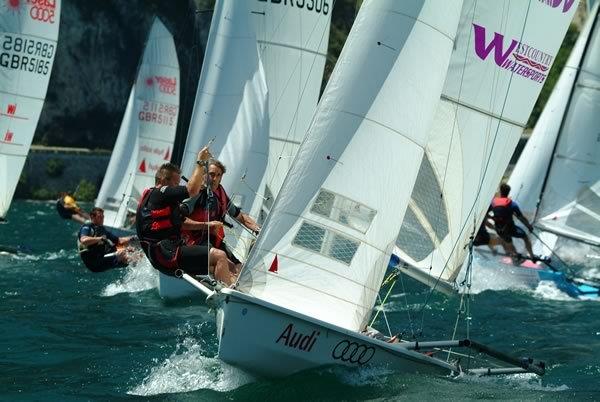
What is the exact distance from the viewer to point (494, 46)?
1152 centimetres

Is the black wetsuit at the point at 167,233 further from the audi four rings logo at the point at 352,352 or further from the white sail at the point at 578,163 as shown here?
the white sail at the point at 578,163

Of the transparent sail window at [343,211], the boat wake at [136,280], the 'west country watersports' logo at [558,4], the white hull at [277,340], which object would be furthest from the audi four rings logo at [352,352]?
the boat wake at [136,280]

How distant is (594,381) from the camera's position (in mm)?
11297

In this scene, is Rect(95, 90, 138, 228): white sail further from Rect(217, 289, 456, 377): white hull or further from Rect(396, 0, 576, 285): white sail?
Rect(217, 289, 456, 377): white hull

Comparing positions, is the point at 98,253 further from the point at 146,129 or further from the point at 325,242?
the point at 146,129

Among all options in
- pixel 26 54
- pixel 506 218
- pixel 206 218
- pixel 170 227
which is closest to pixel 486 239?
pixel 506 218

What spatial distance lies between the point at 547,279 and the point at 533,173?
2.84 meters

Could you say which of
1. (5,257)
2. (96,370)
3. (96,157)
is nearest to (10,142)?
(5,257)

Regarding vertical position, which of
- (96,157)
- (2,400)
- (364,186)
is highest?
(364,186)

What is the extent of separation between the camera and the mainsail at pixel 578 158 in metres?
19.1

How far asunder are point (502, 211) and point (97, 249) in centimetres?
699

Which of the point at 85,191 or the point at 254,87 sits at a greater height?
the point at 254,87

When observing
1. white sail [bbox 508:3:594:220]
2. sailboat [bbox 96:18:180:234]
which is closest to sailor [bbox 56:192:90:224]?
sailboat [bbox 96:18:180:234]

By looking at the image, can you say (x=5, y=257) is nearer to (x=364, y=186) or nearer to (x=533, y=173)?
(x=533, y=173)
